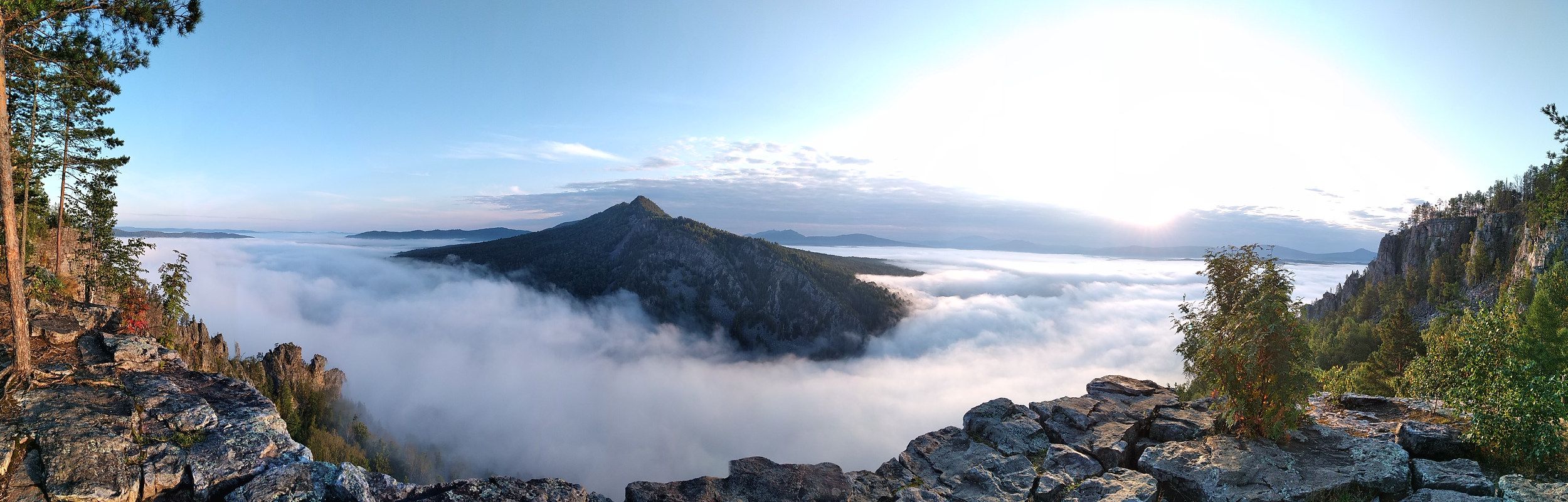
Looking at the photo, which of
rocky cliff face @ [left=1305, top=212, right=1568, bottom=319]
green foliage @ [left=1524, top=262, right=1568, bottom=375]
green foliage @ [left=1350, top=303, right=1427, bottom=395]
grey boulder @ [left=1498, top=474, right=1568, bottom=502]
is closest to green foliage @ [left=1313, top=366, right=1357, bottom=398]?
green foliage @ [left=1350, top=303, right=1427, bottom=395]

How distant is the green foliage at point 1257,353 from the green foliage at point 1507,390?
272 cm

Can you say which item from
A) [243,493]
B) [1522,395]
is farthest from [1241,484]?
[243,493]

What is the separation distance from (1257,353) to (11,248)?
1176 inches

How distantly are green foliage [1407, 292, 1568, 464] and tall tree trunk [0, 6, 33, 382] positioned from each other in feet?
101

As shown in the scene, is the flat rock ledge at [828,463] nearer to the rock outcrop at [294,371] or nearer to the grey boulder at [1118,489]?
the grey boulder at [1118,489]

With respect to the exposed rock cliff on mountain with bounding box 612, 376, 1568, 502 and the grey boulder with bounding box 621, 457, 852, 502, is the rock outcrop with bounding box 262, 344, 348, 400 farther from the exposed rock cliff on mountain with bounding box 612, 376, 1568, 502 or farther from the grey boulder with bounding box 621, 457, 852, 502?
the exposed rock cliff on mountain with bounding box 612, 376, 1568, 502

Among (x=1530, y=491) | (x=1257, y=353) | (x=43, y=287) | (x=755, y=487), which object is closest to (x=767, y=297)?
(x=43, y=287)

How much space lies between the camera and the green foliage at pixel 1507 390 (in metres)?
10.0

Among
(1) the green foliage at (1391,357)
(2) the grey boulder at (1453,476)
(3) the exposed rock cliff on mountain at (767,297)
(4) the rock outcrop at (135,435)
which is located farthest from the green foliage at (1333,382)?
(3) the exposed rock cliff on mountain at (767,297)

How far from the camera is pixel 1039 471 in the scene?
472 inches

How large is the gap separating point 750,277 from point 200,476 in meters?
174

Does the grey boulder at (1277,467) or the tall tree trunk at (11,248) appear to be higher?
the tall tree trunk at (11,248)

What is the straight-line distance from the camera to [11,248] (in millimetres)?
12719

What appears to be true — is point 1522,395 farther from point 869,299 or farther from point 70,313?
point 869,299
